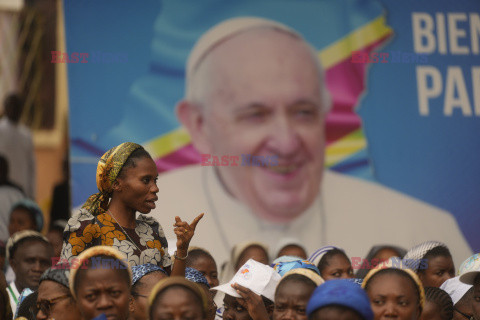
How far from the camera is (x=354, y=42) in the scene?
346 inches

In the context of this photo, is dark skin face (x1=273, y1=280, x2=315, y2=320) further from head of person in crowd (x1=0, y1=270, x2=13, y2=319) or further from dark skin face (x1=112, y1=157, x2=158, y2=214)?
head of person in crowd (x1=0, y1=270, x2=13, y2=319)

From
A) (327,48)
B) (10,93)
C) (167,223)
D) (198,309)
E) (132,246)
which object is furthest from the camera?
(10,93)

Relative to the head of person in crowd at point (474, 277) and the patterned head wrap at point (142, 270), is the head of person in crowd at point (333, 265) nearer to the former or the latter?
the head of person in crowd at point (474, 277)

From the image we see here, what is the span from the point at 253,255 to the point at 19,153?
4481mm

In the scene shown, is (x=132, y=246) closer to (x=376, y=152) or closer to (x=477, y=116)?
(x=376, y=152)

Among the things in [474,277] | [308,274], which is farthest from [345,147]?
[308,274]

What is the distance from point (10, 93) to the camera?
35.2ft

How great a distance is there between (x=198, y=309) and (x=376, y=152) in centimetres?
532

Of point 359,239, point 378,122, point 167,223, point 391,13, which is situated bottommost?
point 359,239

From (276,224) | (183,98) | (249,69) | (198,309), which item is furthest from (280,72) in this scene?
(198,309)

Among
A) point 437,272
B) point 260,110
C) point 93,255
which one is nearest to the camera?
point 93,255

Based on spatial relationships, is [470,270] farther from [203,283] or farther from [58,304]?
[58,304]

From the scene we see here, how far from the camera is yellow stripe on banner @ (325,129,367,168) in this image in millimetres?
8672

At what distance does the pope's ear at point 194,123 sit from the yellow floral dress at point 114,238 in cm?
347
